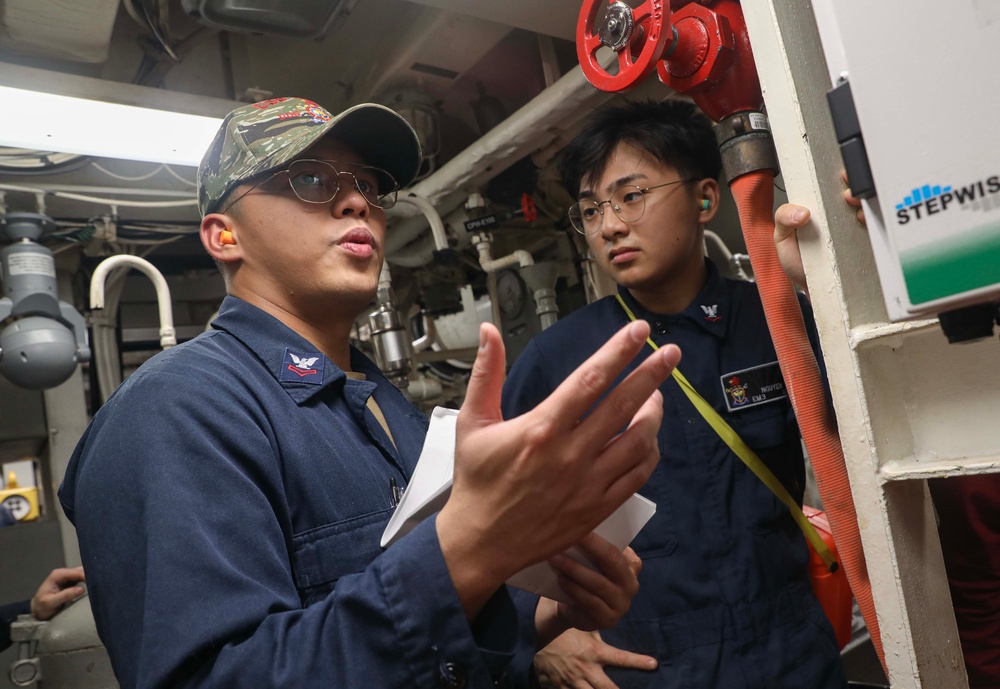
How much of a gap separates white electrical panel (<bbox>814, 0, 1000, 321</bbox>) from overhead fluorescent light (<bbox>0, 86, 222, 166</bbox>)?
189 cm

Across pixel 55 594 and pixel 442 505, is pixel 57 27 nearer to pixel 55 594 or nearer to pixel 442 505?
pixel 55 594

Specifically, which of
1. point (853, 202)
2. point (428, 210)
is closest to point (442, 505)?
point (853, 202)

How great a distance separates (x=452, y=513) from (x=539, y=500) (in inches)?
3.4

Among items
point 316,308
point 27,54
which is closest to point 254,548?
point 316,308

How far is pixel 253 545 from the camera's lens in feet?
2.42

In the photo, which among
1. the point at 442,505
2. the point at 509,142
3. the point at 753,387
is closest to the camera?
the point at 442,505

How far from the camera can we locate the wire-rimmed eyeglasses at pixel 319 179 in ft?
3.85

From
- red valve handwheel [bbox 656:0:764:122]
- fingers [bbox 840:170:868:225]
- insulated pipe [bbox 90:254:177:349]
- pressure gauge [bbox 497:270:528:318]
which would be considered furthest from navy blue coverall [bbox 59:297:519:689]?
pressure gauge [bbox 497:270:528:318]

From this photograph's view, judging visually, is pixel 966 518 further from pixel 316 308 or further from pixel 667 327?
pixel 316 308

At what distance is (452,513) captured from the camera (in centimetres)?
64

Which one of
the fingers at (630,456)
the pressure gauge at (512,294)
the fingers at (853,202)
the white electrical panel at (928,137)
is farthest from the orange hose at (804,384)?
the pressure gauge at (512,294)

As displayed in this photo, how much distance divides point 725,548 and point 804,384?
54 centimetres

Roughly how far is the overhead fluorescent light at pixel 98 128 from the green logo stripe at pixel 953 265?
199cm

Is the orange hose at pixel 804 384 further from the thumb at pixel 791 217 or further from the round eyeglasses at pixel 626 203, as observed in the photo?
the round eyeglasses at pixel 626 203
